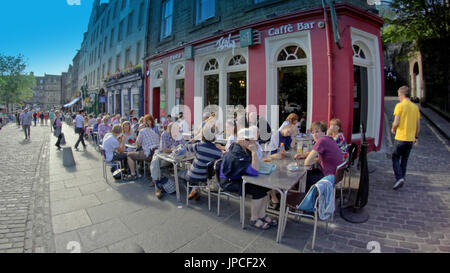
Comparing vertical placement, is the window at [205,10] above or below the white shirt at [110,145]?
above

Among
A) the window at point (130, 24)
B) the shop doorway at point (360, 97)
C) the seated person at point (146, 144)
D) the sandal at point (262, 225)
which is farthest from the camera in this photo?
the window at point (130, 24)

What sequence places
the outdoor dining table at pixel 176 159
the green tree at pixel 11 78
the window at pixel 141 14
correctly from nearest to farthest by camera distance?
the outdoor dining table at pixel 176 159
the window at pixel 141 14
the green tree at pixel 11 78

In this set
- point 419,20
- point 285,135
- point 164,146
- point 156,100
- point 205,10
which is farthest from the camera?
point 156,100

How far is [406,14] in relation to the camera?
484 inches

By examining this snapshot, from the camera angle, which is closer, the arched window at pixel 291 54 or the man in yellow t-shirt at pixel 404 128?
the man in yellow t-shirt at pixel 404 128

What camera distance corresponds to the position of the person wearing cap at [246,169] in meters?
3.15

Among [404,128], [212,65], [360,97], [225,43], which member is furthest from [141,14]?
[404,128]

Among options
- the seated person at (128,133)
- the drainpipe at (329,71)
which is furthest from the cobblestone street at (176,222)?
the drainpipe at (329,71)

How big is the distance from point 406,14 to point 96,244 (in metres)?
16.8

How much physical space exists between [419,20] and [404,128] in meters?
11.5

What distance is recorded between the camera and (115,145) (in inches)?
221

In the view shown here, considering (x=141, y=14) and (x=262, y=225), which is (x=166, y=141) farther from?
(x=141, y=14)

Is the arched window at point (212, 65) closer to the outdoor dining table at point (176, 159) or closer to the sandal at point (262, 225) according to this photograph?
the outdoor dining table at point (176, 159)
